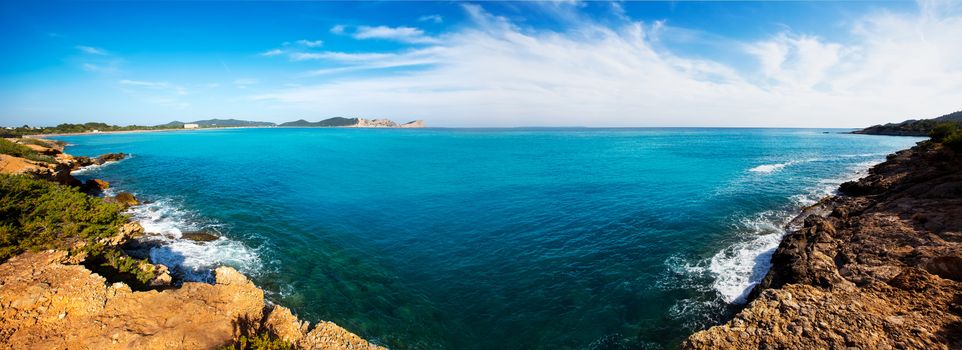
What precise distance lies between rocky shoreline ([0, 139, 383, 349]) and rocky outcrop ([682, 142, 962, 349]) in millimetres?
14235

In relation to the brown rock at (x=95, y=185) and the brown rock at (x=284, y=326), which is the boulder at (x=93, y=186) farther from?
the brown rock at (x=284, y=326)

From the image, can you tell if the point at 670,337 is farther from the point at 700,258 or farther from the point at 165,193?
the point at 165,193

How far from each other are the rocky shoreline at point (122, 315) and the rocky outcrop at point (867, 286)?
14235 millimetres

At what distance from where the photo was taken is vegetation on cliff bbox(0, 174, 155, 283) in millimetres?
13586

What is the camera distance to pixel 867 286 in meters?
13.8

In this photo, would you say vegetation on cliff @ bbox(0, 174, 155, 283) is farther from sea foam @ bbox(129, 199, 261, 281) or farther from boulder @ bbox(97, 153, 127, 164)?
boulder @ bbox(97, 153, 127, 164)

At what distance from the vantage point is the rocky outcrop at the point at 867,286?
11.0 meters

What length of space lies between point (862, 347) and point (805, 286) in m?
4.04

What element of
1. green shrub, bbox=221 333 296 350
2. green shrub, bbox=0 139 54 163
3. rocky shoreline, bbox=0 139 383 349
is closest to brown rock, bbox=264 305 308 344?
rocky shoreline, bbox=0 139 383 349

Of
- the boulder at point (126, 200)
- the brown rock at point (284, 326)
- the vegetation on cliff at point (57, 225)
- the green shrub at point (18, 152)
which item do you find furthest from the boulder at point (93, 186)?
the brown rock at point (284, 326)

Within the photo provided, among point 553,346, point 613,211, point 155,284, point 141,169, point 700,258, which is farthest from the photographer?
point 141,169

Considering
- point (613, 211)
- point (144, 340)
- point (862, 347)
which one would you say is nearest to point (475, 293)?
point (144, 340)

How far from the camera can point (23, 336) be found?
32.1ft

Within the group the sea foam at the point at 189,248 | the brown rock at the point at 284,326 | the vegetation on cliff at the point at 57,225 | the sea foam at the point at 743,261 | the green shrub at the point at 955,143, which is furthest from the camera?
the green shrub at the point at 955,143
